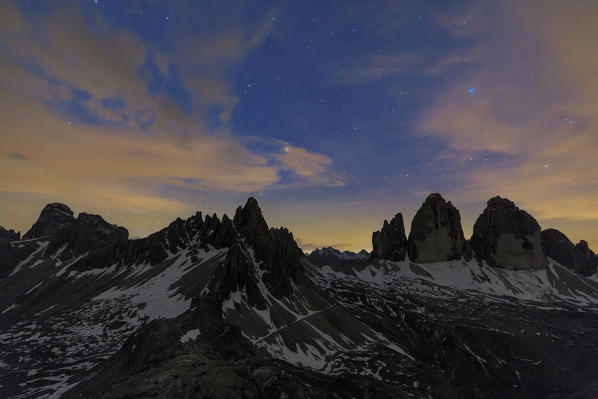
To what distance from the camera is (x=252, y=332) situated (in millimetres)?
80000

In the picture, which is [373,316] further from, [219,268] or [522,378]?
[219,268]

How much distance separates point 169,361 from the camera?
32.1 meters

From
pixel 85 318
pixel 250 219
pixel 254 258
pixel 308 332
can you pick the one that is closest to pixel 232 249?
pixel 254 258

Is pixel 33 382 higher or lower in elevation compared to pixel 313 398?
lower

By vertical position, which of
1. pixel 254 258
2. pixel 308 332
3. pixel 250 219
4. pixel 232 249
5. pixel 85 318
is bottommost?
pixel 308 332

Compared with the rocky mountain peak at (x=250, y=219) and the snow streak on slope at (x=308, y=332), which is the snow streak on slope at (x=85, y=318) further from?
the snow streak on slope at (x=308, y=332)

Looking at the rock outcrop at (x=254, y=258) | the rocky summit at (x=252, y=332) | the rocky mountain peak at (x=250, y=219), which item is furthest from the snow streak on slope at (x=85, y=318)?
the rocky mountain peak at (x=250, y=219)

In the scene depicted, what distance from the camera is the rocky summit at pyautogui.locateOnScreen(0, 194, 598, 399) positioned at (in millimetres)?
38000

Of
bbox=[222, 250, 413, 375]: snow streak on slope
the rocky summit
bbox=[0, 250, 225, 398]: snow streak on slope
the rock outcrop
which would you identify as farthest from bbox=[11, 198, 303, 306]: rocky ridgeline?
bbox=[0, 250, 225, 398]: snow streak on slope

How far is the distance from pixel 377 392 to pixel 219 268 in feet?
216

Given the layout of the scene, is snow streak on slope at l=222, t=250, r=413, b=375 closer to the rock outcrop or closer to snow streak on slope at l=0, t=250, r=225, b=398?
the rock outcrop

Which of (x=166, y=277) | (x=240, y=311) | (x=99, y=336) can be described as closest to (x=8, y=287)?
(x=166, y=277)

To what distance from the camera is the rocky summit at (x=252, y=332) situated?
38.0 m

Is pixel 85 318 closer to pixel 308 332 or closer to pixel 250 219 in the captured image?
pixel 250 219
